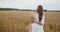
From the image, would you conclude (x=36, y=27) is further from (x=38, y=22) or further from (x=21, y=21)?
(x=21, y=21)

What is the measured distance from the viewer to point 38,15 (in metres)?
2.01

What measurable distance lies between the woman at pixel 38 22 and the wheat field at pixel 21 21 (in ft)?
0.22

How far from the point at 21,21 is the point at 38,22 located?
27 cm

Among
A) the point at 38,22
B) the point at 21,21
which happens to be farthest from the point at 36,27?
the point at 21,21

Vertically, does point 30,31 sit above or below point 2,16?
below

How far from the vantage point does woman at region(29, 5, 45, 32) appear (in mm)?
1989

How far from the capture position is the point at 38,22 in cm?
200

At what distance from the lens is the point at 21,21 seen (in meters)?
2.06

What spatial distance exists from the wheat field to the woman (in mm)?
67

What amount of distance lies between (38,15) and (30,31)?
0.90 feet

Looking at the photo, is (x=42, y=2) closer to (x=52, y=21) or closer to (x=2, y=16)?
(x=52, y=21)

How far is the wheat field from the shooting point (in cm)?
204

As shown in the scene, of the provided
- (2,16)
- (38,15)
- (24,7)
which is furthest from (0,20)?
(38,15)

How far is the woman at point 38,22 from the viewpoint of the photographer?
1989 millimetres
